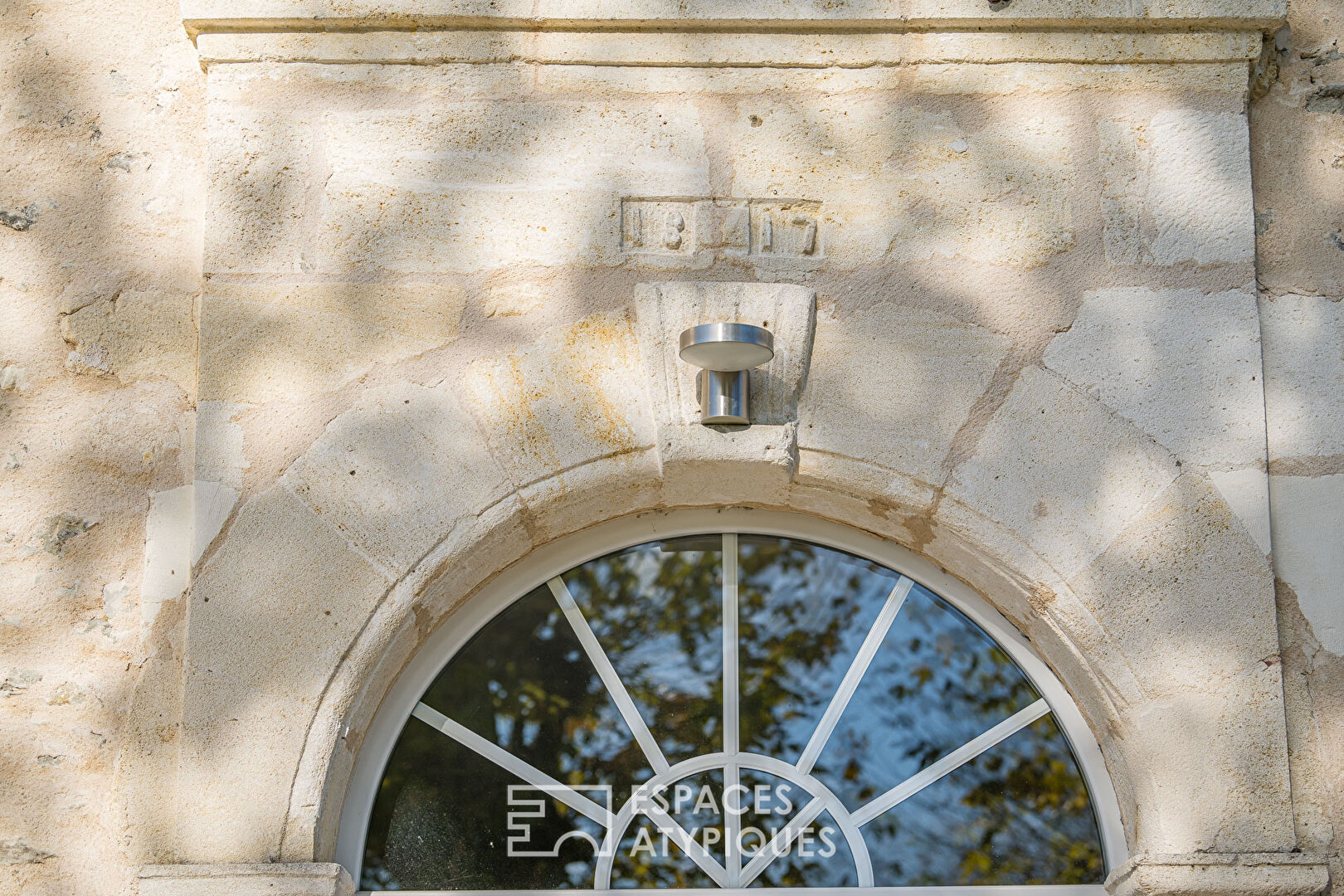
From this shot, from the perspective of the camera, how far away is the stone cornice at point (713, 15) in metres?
2.67

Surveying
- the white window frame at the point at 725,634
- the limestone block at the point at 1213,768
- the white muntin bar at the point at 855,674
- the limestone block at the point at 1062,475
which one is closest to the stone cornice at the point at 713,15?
the limestone block at the point at 1062,475

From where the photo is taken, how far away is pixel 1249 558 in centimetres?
249

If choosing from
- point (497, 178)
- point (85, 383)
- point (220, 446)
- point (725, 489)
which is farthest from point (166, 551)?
point (725, 489)

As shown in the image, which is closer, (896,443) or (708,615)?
(896,443)

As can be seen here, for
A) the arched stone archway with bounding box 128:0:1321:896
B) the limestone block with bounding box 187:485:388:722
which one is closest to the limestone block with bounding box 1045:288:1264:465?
the arched stone archway with bounding box 128:0:1321:896

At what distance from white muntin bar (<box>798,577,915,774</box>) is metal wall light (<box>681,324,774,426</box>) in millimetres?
551

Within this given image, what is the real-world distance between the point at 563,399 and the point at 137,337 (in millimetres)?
935

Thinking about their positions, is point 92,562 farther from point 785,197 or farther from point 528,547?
point 785,197

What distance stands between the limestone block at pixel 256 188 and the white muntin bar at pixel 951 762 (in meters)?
1.65

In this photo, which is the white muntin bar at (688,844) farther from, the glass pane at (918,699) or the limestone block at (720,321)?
the limestone block at (720,321)

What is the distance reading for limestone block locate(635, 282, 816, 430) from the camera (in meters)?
2.56

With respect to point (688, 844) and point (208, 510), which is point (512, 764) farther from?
point (208, 510)

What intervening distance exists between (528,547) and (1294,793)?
62.9 inches

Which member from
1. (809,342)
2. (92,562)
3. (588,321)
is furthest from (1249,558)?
(92,562)
